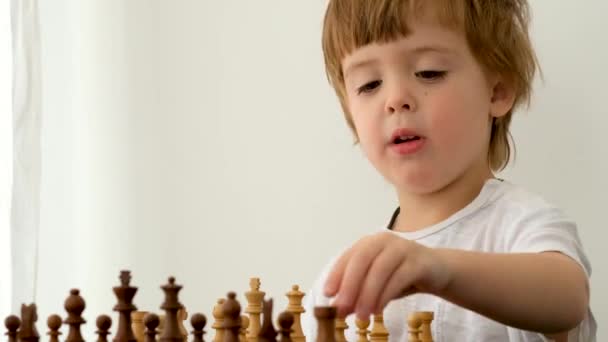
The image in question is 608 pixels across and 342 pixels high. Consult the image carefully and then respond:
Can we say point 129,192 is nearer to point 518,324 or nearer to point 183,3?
point 183,3

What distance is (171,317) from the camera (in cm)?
75

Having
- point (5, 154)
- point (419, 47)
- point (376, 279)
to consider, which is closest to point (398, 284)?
point (376, 279)

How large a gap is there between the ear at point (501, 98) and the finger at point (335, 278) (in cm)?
54

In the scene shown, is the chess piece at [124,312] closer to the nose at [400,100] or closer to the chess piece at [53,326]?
the chess piece at [53,326]

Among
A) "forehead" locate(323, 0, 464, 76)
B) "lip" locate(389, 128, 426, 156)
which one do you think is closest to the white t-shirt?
"lip" locate(389, 128, 426, 156)

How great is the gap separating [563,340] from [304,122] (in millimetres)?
680

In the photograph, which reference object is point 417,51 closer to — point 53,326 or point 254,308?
point 254,308

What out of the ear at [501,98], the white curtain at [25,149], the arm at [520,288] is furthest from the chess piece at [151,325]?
the white curtain at [25,149]

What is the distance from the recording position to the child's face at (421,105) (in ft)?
3.66

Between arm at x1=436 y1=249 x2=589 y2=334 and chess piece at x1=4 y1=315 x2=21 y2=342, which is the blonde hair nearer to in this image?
arm at x1=436 y1=249 x2=589 y2=334

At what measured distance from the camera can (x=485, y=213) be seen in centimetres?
117

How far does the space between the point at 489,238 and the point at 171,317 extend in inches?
19.6

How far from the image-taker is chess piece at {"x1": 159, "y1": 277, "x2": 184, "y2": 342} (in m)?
0.75

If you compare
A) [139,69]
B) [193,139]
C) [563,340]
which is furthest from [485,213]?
[139,69]
